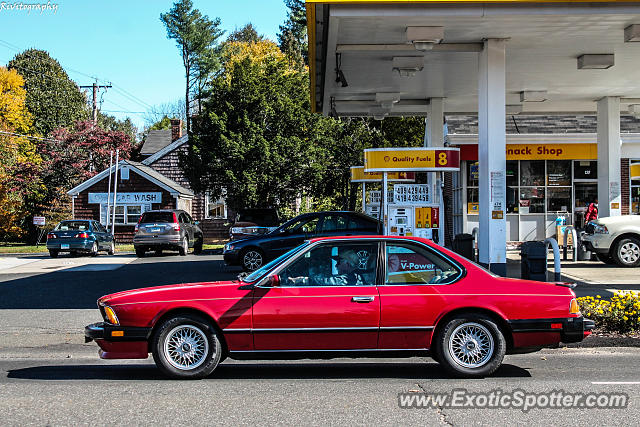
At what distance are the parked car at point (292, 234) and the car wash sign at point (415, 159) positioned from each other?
6.24ft

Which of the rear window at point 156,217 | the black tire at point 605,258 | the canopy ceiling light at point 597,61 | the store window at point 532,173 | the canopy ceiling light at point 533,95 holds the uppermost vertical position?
the canopy ceiling light at point 533,95

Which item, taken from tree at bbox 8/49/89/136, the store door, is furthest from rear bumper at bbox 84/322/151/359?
tree at bbox 8/49/89/136

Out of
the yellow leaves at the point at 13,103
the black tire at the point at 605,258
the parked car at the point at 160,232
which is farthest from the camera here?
the yellow leaves at the point at 13,103

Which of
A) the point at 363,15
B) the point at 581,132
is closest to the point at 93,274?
the point at 363,15

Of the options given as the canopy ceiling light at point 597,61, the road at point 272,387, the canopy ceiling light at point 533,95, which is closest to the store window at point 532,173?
the canopy ceiling light at point 533,95

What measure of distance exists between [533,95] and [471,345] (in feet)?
54.0

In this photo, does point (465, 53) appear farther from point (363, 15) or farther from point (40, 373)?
point (40, 373)

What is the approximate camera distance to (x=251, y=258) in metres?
18.7

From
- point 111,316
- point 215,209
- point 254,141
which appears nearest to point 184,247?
point 254,141

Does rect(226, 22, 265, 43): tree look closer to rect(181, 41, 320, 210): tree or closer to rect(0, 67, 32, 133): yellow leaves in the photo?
rect(0, 67, 32, 133): yellow leaves

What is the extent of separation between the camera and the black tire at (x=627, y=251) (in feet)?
60.1

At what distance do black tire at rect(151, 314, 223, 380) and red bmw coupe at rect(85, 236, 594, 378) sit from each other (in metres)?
0.01

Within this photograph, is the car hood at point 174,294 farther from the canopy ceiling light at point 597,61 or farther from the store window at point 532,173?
the store window at point 532,173

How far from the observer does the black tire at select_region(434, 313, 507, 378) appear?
710 centimetres
